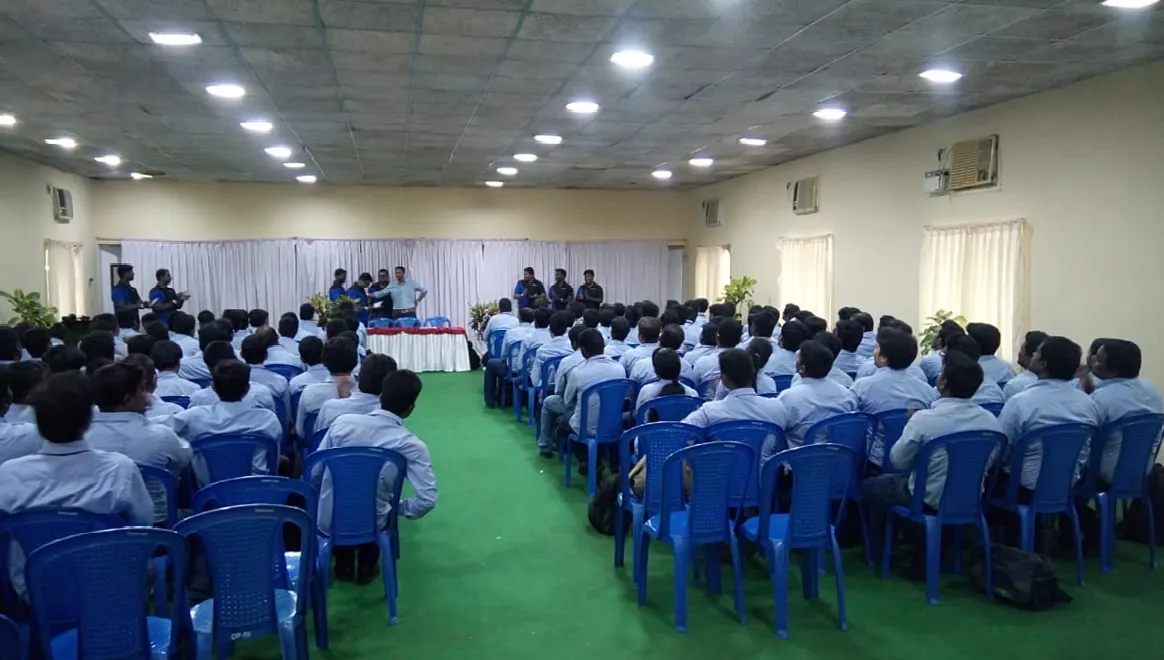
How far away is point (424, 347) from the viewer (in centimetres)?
1241

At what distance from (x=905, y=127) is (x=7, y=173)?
11.3m

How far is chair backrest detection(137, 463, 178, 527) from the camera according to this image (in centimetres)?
341

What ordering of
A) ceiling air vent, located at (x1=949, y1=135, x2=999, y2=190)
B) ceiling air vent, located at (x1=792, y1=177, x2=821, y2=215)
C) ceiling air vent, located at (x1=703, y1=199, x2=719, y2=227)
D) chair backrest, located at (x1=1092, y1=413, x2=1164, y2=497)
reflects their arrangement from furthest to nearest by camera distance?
1. ceiling air vent, located at (x1=703, y1=199, x2=719, y2=227)
2. ceiling air vent, located at (x1=792, y1=177, x2=821, y2=215)
3. ceiling air vent, located at (x1=949, y1=135, x2=999, y2=190)
4. chair backrest, located at (x1=1092, y1=413, x2=1164, y2=497)

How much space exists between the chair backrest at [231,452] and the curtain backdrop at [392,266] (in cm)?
1169

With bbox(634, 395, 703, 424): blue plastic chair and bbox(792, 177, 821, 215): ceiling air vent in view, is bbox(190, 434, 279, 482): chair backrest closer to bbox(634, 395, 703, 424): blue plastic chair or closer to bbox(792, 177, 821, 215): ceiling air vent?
bbox(634, 395, 703, 424): blue plastic chair

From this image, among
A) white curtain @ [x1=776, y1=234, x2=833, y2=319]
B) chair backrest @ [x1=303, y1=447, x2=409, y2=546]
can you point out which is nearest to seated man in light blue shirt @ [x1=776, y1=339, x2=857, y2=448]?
chair backrest @ [x1=303, y1=447, x2=409, y2=546]

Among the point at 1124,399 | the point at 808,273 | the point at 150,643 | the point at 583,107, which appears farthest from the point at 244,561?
the point at 808,273

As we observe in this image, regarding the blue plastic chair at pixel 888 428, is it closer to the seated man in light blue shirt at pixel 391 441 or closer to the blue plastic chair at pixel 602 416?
the blue plastic chair at pixel 602 416

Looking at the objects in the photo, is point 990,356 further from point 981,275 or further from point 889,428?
point 981,275

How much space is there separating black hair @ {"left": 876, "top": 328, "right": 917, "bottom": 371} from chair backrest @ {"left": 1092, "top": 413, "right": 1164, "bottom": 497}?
105 cm

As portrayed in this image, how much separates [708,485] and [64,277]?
12.4 m

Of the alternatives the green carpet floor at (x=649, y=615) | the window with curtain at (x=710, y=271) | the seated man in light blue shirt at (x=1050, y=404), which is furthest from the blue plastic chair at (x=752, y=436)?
the window with curtain at (x=710, y=271)

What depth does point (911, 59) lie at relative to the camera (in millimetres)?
6070

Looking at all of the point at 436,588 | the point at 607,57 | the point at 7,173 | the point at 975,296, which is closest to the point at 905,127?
the point at 975,296
